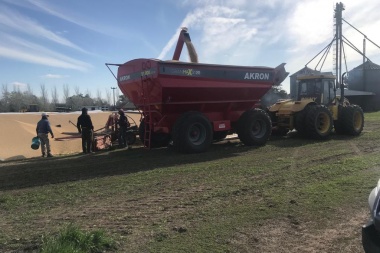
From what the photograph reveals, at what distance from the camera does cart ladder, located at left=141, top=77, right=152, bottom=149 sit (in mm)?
11006

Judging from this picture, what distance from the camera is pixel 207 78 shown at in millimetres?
11234

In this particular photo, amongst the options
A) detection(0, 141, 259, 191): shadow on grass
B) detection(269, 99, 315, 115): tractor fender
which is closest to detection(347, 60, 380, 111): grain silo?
detection(269, 99, 315, 115): tractor fender

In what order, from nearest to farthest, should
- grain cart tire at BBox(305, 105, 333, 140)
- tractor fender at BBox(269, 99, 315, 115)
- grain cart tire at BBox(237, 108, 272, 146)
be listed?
grain cart tire at BBox(237, 108, 272, 146)
grain cart tire at BBox(305, 105, 333, 140)
tractor fender at BBox(269, 99, 315, 115)

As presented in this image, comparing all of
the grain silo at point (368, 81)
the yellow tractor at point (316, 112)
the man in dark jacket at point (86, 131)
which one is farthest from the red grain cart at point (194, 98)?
the grain silo at point (368, 81)

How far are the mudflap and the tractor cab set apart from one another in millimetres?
11947

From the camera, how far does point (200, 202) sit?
5895 millimetres

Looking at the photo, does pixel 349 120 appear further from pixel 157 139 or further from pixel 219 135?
pixel 157 139

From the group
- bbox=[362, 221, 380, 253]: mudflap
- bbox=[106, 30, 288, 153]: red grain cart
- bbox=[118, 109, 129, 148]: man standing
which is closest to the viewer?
bbox=[362, 221, 380, 253]: mudflap

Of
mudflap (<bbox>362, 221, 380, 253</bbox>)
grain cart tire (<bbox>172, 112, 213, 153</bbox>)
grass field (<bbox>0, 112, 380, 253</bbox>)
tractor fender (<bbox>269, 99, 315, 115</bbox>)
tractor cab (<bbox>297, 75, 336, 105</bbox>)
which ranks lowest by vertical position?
grass field (<bbox>0, 112, 380, 253</bbox>)

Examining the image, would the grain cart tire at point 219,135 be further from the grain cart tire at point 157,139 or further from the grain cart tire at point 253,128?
the grain cart tire at point 157,139

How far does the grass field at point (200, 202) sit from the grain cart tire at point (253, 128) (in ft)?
8.07

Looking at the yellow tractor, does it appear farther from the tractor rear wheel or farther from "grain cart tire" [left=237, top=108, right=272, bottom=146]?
"grain cart tire" [left=237, top=108, right=272, bottom=146]

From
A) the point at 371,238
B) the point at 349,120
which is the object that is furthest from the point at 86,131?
the point at 371,238

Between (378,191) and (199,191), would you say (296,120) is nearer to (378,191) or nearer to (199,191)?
(199,191)
